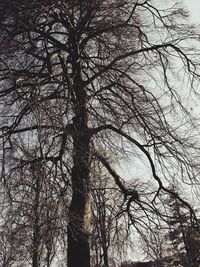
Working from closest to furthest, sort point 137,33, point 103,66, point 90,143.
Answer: point 90,143, point 103,66, point 137,33

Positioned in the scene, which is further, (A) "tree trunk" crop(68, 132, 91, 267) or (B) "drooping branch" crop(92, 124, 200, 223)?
(B) "drooping branch" crop(92, 124, 200, 223)

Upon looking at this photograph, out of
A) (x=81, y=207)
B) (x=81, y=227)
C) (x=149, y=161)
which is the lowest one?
(x=81, y=227)

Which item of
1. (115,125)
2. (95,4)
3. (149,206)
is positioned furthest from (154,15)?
(149,206)

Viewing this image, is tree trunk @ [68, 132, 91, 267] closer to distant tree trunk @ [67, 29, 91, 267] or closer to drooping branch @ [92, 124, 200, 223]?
distant tree trunk @ [67, 29, 91, 267]

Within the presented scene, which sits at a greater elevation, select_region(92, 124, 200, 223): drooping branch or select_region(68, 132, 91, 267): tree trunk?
select_region(92, 124, 200, 223): drooping branch

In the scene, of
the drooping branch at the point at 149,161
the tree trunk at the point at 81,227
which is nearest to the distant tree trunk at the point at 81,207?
the tree trunk at the point at 81,227

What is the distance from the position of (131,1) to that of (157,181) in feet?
11.8

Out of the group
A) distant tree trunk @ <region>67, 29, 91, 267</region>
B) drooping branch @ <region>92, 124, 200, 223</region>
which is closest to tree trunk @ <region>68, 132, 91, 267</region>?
distant tree trunk @ <region>67, 29, 91, 267</region>

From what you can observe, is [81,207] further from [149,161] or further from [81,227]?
[149,161]

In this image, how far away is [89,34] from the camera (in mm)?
7867

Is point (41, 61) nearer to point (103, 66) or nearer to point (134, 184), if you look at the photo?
point (103, 66)

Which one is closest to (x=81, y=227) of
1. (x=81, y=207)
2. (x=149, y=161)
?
(x=81, y=207)

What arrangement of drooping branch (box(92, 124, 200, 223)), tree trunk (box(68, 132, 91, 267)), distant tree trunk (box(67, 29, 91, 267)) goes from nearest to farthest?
distant tree trunk (box(67, 29, 91, 267))
tree trunk (box(68, 132, 91, 267))
drooping branch (box(92, 124, 200, 223))

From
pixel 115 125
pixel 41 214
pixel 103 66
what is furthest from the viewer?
pixel 103 66
